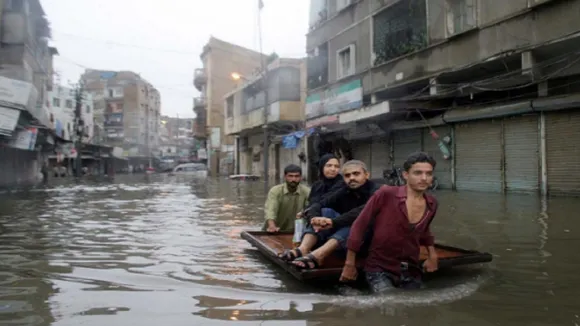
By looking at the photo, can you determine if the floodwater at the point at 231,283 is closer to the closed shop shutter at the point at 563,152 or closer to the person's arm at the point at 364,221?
the person's arm at the point at 364,221

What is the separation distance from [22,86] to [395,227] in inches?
852

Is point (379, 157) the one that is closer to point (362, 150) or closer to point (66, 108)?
point (362, 150)

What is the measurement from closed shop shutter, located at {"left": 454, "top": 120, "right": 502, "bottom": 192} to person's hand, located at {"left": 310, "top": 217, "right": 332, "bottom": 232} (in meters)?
12.5

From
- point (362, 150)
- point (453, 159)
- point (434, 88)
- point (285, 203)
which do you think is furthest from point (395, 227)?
point (362, 150)

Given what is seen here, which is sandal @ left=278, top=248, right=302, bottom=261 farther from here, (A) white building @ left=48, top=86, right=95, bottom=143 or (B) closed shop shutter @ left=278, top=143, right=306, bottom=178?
(A) white building @ left=48, top=86, right=95, bottom=143

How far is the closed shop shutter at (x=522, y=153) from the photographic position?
566 inches

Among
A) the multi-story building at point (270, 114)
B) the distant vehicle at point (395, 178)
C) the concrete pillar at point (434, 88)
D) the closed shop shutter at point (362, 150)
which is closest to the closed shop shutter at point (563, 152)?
the concrete pillar at point (434, 88)

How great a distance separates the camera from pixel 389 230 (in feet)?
13.8

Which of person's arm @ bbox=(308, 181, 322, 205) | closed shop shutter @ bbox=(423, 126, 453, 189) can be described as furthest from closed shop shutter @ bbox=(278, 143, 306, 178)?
person's arm @ bbox=(308, 181, 322, 205)

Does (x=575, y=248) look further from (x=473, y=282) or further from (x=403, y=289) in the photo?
(x=403, y=289)

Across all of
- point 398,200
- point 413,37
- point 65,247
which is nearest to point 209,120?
point 413,37

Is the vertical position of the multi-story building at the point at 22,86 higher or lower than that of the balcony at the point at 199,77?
lower

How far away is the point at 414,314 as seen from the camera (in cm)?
381

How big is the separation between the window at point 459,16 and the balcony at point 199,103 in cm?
4307
